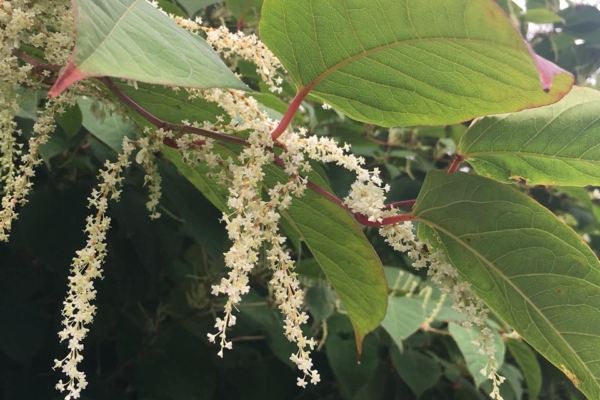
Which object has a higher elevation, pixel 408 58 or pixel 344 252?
pixel 408 58

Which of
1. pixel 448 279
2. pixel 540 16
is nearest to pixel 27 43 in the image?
pixel 448 279

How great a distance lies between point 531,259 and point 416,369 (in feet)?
2.91

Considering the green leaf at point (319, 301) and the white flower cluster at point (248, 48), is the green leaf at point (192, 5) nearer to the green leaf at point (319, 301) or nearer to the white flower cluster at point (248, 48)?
the white flower cluster at point (248, 48)

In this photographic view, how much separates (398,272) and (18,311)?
0.92m

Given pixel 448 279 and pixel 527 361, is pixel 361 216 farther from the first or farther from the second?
pixel 527 361

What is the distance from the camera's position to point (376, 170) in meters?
0.59

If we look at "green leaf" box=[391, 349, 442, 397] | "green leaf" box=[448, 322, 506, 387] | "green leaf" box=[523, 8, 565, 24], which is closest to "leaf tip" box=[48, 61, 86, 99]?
"green leaf" box=[448, 322, 506, 387]

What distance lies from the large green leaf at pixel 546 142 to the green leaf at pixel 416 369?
83 centimetres

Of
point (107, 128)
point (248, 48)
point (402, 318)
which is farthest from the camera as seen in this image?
point (402, 318)

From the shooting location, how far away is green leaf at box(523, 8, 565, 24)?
2057mm

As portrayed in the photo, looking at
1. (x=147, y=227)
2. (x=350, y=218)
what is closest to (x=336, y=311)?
(x=147, y=227)

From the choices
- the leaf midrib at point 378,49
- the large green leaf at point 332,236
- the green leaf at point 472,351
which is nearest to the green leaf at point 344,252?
the large green leaf at point 332,236

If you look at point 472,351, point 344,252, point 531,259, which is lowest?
point 472,351

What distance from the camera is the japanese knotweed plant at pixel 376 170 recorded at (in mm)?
495
